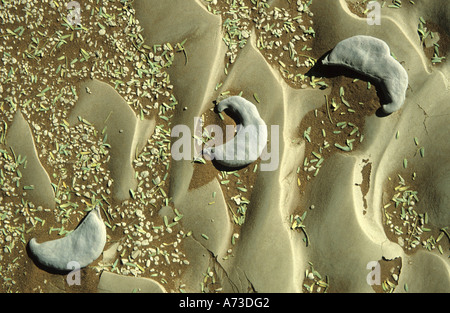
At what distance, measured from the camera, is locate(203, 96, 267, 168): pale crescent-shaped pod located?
1131mm

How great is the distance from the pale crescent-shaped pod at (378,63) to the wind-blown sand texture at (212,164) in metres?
0.03

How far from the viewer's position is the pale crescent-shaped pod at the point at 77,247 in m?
1.15

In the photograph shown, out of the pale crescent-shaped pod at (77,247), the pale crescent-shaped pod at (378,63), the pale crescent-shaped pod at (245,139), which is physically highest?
the pale crescent-shaped pod at (378,63)

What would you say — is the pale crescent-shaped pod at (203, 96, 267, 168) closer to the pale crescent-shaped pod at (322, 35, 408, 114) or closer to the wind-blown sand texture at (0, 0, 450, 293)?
the wind-blown sand texture at (0, 0, 450, 293)

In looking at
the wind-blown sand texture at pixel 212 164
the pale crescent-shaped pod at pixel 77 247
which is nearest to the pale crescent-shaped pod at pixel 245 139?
the wind-blown sand texture at pixel 212 164

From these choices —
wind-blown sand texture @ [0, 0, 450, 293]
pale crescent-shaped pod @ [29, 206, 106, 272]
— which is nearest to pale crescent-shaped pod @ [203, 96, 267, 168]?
wind-blown sand texture @ [0, 0, 450, 293]

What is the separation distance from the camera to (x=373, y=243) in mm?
1131

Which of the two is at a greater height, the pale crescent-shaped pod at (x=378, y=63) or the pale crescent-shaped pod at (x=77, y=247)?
the pale crescent-shaped pod at (x=378, y=63)

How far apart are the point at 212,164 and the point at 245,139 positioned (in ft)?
0.41

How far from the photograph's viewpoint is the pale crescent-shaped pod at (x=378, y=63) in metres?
1.11

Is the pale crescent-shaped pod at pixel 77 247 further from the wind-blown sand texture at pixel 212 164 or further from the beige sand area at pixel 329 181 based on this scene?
the beige sand area at pixel 329 181

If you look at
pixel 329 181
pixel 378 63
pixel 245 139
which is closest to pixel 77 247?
pixel 245 139

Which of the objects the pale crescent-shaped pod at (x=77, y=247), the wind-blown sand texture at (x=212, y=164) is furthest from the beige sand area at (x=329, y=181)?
the pale crescent-shaped pod at (x=77, y=247)

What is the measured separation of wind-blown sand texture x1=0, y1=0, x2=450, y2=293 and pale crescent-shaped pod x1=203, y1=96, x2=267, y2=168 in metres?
0.03
